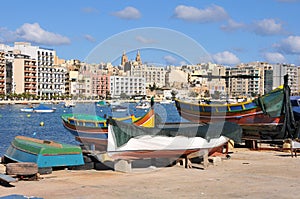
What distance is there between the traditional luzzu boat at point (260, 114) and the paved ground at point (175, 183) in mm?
6561

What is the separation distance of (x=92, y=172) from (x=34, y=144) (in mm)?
2439

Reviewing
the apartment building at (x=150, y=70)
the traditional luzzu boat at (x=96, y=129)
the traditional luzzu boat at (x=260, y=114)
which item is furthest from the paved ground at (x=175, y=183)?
the apartment building at (x=150, y=70)

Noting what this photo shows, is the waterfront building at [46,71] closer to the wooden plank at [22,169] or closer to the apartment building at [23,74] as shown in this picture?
the apartment building at [23,74]

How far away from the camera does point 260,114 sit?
25859 millimetres

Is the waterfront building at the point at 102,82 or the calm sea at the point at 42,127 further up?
the waterfront building at the point at 102,82

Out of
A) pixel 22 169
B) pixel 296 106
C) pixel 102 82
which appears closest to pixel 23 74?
pixel 102 82

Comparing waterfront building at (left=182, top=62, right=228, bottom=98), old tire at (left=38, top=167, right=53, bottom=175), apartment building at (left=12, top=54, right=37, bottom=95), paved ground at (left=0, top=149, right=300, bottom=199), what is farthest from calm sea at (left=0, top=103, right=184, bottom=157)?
apartment building at (left=12, top=54, right=37, bottom=95)

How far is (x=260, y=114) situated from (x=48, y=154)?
546 inches

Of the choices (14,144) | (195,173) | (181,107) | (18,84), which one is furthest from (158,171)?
(18,84)

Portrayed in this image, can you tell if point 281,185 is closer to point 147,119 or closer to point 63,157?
point 63,157

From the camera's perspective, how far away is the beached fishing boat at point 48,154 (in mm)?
15141

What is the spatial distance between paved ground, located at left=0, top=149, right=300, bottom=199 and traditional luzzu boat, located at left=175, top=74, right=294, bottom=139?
656 cm

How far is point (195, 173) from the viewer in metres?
15.2

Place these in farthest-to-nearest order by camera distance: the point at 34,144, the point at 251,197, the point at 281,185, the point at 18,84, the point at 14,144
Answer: the point at 18,84, the point at 14,144, the point at 34,144, the point at 281,185, the point at 251,197
